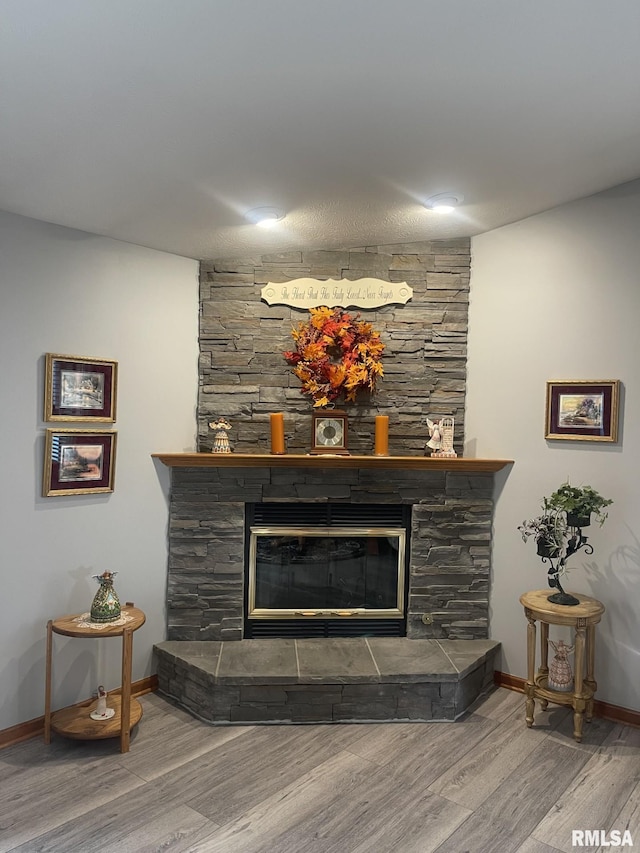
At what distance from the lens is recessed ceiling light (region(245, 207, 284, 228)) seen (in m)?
2.79

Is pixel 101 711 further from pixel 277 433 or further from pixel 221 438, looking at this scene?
pixel 277 433

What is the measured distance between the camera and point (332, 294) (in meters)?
3.51

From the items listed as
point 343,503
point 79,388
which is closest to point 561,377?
point 343,503

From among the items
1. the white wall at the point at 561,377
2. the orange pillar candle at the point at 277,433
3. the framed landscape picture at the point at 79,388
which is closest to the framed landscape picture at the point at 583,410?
the white wall at the point at 561,377

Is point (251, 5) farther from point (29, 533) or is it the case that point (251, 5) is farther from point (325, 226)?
point (29, 533)

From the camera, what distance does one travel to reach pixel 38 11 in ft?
4.78

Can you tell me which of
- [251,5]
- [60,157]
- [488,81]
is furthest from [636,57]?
[60,157]

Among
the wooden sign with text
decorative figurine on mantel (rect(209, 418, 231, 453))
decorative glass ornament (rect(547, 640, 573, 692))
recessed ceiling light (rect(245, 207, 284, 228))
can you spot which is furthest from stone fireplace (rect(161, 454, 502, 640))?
recessed ceiling light (rect(245, 207, 284, 228))

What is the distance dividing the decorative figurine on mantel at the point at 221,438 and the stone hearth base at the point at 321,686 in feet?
3.66

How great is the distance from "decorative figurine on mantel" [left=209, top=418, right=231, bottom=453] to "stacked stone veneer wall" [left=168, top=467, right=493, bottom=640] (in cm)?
12

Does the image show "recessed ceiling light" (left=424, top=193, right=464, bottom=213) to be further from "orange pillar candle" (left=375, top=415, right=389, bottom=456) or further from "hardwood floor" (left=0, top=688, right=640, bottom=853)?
"hardwood floor" (left=0, top=688, right=640, bottom=853)

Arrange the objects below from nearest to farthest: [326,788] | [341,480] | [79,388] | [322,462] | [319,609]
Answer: [326,788] < [79,388] < [322,462] < [341,480] < [319,609]

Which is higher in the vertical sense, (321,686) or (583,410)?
(583,410)

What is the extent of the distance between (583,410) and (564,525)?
621mm
